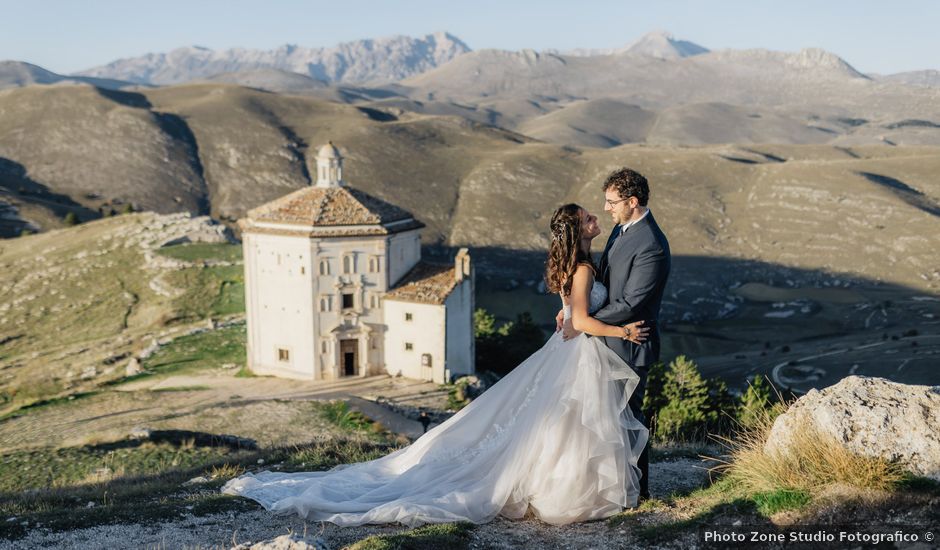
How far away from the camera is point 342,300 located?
30859 millimetres

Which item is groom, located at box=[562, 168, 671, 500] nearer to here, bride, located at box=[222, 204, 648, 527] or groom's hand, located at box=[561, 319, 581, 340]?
bride, located at box=[222, 204, 648, 527]

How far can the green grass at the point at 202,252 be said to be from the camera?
45.2 meters

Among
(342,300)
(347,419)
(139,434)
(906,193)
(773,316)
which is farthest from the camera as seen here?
(906,193)

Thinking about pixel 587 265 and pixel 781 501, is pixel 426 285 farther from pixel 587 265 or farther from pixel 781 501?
pixel 781 501

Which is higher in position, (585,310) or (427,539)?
(585,310)

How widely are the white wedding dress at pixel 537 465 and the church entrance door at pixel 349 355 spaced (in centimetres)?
2227

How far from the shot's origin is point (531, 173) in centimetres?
12294

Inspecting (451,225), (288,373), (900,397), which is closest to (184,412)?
(288,373)

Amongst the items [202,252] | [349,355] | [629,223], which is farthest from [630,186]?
[202,252]

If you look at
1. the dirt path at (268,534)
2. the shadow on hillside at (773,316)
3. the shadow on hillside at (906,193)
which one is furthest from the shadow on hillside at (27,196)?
the shadow on hillside at (906,193)

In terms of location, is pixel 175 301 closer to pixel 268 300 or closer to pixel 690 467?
pixel 268 300

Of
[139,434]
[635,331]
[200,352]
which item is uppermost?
[635,331]

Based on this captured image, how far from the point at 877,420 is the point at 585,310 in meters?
2.97

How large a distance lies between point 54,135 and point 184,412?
12209 centimetres
